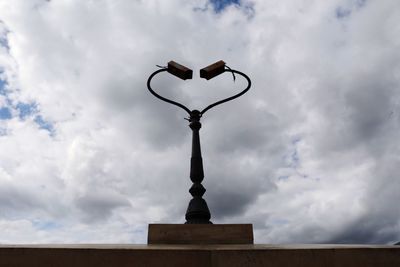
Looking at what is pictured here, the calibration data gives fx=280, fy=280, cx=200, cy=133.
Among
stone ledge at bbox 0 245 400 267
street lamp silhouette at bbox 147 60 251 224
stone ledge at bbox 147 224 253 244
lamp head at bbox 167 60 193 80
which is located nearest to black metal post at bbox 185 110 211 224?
street lamp silhouette at bbox 147 60 251 224

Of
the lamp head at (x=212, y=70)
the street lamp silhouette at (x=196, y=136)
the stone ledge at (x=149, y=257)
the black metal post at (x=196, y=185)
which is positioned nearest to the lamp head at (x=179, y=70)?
the street lamp silhouette at (x=196, y=136)

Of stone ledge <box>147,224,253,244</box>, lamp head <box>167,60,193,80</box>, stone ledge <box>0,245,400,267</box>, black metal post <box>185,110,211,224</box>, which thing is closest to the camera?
stone ledge <box>0,245,400,267</box>

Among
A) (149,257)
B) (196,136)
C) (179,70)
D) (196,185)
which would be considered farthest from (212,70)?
(149,257)

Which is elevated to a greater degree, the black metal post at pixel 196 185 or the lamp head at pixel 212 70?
the lamp head at pixel 212 70

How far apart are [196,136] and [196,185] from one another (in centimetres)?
101

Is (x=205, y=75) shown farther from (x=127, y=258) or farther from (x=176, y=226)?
(x=127, y=258)

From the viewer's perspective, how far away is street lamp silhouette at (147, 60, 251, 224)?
4738 millimetres

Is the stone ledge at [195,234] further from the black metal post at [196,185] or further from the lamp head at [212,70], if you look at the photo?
the lamp head at [212,70]

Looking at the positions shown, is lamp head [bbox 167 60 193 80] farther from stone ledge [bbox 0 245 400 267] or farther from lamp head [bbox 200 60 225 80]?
stone ledge [bbox 0 245 400 267]

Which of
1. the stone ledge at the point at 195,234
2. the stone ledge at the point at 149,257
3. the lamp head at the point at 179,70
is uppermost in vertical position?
the lamp head at the point at 179,70

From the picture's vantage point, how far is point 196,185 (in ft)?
16.6

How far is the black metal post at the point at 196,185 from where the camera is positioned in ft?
15.5

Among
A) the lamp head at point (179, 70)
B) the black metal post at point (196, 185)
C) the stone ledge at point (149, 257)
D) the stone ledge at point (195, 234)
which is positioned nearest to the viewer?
the stone ledge at point (149, 257)

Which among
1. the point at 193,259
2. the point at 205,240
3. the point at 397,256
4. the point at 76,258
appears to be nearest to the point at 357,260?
the point at 397,256
